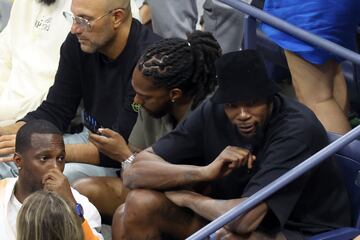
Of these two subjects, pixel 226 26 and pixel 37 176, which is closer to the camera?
pixel 37 176

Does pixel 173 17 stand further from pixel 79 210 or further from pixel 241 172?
pixel 79 210

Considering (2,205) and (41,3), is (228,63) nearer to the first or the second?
(2,205)

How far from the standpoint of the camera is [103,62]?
541 cm

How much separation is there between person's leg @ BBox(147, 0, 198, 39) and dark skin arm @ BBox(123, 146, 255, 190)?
60.7 inches

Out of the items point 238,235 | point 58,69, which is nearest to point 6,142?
point 58,69

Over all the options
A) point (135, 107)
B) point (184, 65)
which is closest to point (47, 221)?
point (184, 65)

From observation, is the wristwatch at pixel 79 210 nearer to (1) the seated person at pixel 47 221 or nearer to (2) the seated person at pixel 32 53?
(1) the seated person at pixel 47 221

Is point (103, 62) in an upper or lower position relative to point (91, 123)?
upper

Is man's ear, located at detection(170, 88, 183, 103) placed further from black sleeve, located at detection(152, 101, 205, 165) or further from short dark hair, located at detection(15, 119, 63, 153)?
short dark hair, located at detection(15, 119, 63, 153)

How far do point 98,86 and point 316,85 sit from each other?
47.6 inches

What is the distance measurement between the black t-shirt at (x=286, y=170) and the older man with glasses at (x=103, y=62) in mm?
872

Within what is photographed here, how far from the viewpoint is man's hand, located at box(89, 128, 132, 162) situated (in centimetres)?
497

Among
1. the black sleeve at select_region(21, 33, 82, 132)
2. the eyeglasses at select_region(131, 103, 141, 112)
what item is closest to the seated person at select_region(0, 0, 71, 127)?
the black sleeve at select_region(21, 33, 82, 132)

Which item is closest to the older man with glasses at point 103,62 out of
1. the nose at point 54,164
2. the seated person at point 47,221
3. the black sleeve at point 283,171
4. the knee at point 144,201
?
the nose at point 54,164
